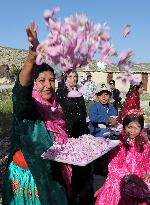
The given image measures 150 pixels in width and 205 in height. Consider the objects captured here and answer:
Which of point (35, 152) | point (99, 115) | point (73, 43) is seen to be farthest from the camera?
point (99, 115)

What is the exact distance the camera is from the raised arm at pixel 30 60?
7.73 ft

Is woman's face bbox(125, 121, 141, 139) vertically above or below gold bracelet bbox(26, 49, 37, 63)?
below

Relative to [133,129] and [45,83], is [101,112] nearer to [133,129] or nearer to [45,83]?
[133,129]

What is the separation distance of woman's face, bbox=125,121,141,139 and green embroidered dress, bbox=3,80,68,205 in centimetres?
153

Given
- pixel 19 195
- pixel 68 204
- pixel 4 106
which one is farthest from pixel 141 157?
pixel 4 106

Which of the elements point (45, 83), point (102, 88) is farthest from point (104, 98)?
point (45, 83)

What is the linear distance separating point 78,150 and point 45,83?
63 centimetres

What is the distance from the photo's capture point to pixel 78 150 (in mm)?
3387

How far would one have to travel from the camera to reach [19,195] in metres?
3.24

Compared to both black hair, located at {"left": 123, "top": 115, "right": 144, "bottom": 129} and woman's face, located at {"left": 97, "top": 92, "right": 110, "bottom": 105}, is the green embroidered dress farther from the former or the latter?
woman's face, located at {"left": 97, "top": 92, "right": 110, "bottom": 105}

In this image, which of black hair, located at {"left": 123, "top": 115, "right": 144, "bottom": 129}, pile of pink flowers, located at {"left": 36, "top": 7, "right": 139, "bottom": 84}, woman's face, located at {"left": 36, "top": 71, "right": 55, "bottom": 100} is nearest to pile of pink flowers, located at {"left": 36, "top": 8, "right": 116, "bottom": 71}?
pile of pink flowers, located at {"left": 36, "top": 7, "right": 139, "bottom": 84}

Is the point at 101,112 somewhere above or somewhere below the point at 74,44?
below

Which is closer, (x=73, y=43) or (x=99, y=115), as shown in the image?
(x=73, y=43)

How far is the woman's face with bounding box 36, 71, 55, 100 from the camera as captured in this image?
10.5 feet
